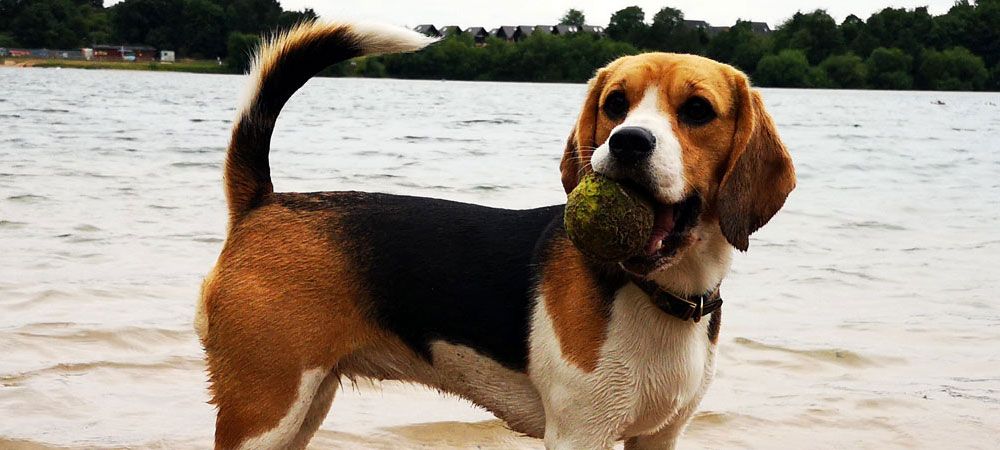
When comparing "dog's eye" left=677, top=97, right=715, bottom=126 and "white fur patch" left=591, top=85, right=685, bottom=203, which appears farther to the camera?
"dog's eye" left=677, top=97, right=715, bottom=126

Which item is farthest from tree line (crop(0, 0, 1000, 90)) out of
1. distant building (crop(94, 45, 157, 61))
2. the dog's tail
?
the dog's tail

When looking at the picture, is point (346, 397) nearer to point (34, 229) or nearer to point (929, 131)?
point (34, 229)

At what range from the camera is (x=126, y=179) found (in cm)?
1507

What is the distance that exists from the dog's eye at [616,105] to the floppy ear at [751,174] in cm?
42

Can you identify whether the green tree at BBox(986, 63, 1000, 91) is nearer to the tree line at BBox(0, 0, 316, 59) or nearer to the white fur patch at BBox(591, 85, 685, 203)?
the tree line at BBox(0, 0, 316, 59)

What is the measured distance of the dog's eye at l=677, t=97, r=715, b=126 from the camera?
3.80 m

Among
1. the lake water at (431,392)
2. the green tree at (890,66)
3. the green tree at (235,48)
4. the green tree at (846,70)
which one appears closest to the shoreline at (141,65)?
the green tree at (235,48)

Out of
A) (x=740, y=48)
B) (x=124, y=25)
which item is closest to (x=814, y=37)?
(x=740, y=48)

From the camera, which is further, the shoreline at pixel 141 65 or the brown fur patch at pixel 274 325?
the shoreline at pixel 141 65

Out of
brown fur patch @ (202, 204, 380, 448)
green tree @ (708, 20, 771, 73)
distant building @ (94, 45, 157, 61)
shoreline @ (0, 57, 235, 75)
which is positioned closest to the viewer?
brown fur patch @ (202, 204, 380, 448)

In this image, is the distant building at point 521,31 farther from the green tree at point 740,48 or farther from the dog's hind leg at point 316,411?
the dog's hind leg at point 316,411

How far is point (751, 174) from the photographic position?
3848 millimetres

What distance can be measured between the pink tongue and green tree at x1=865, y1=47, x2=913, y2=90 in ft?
290

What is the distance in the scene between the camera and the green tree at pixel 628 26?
85312mm
